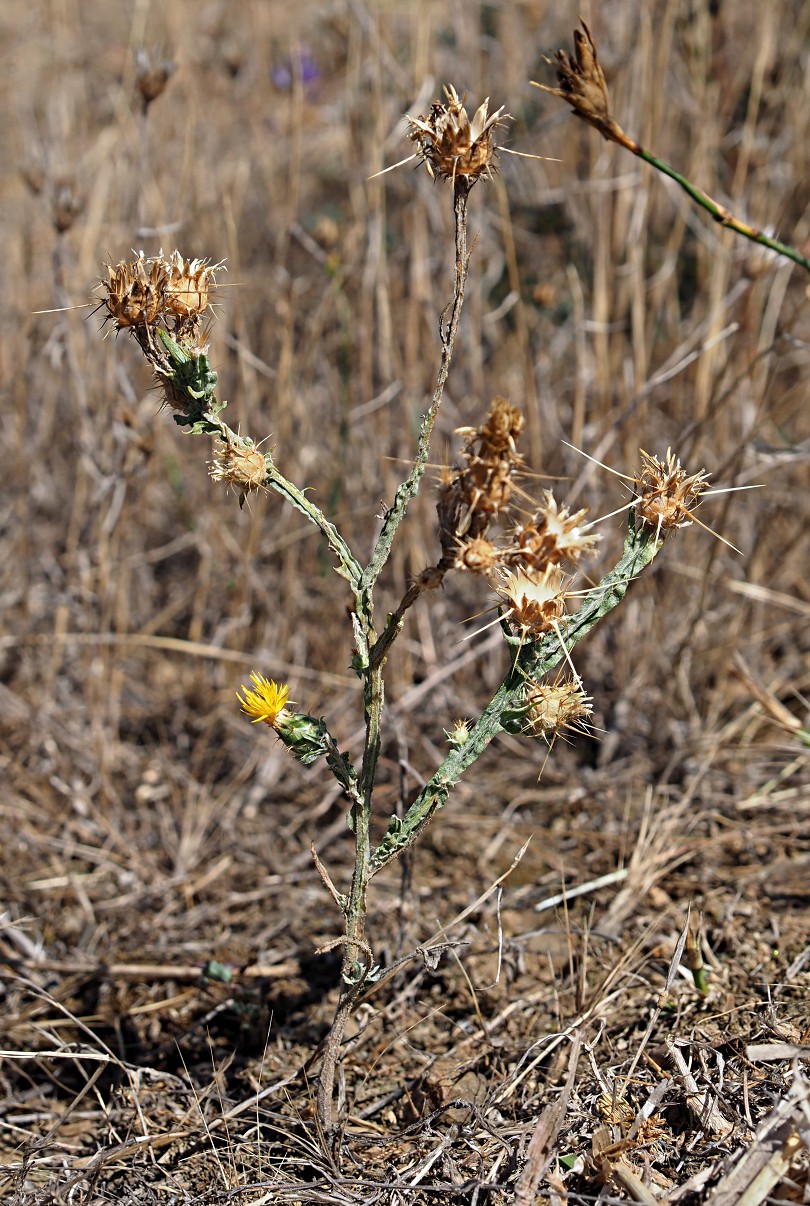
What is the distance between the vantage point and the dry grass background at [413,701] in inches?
54.1

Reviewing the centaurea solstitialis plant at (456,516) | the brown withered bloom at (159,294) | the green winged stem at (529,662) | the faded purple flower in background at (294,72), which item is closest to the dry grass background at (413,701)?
the faded purple flower in background at (294,72)

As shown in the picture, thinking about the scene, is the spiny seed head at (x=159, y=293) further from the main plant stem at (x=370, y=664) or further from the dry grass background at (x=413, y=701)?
the dry grass background at (x=413, y=701)

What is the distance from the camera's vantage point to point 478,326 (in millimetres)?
2330

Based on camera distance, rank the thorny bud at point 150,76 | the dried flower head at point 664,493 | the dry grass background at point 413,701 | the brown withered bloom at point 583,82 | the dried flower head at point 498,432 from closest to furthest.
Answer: the dried flower head at point 498,432 < the dried flower head at point 664,493 < the brown withered bloom at point 583,82 < the dry grass background at point 413,701 < the thorny bud at point 150,76

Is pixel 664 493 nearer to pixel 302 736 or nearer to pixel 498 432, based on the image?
pixel 498 432

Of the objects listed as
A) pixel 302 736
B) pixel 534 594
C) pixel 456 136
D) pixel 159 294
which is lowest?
pixel 302 736

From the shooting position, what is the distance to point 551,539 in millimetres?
1011

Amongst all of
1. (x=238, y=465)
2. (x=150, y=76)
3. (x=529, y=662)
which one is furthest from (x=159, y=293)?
(x=150, y=76)

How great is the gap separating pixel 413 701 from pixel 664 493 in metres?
1.01

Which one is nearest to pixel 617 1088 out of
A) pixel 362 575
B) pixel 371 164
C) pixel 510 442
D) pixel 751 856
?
pixel 751 856

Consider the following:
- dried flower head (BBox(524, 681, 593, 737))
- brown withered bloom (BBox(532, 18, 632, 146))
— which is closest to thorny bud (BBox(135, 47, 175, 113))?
brown withered bloom (BBox(532, 18, 632, 146))

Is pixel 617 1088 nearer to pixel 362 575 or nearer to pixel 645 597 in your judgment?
pixel 362 575

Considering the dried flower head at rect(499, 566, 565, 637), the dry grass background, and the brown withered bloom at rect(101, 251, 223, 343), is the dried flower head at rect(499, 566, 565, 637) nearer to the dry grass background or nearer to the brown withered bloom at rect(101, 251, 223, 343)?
the brown withered bloom at rect(101, 251, 223, 343)

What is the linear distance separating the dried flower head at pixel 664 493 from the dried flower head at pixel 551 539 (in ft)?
0.29
